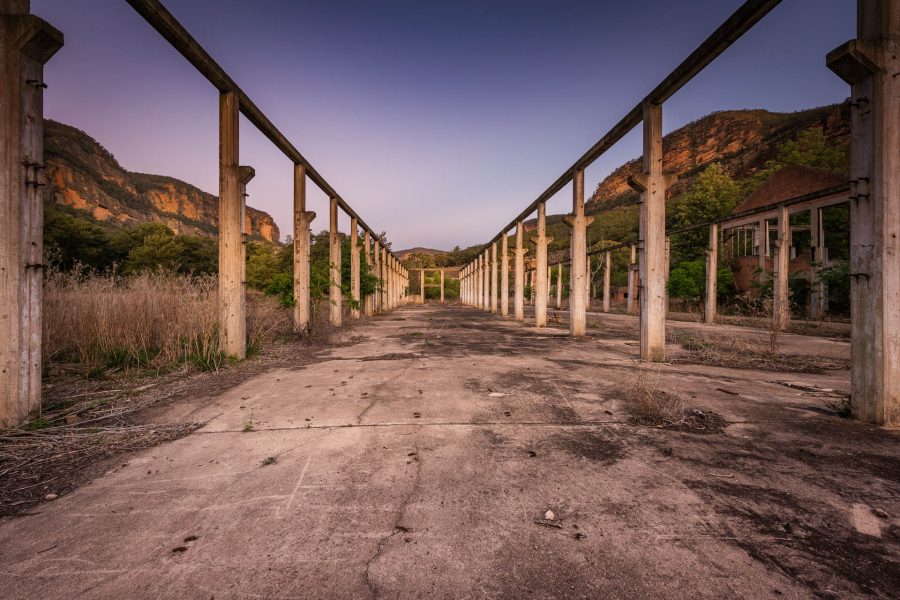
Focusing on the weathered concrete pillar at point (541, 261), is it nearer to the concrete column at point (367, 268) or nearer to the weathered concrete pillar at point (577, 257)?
the weathered concrete pillar at point (577, 257)

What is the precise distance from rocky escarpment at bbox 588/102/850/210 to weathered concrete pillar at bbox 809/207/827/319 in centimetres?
6545

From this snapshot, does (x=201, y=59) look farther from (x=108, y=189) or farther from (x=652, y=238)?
(x=108, y=189)

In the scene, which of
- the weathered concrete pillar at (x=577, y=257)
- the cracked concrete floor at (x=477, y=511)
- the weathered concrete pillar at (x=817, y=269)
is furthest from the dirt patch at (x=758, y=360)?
the weathered concrete pillar at (x=817, y=269)

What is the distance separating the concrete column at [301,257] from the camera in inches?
311

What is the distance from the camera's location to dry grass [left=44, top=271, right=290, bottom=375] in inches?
179

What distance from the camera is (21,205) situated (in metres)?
2.63

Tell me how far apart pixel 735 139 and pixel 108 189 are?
15377 cm

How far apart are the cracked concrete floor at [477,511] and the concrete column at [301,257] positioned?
16.9ft

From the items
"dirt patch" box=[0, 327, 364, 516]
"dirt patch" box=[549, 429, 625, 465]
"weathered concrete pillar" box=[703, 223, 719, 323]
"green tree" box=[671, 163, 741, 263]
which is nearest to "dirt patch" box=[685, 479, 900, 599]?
"dirt patch" box=[549, 429, 625, 465]

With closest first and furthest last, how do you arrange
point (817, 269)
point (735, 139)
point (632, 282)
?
1. point (817, 269)
2. point (632, 282)
3. point (735, 139)

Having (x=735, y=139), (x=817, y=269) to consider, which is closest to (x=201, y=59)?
(x=817, y=269)

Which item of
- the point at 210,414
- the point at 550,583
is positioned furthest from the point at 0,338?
the point at 550,583

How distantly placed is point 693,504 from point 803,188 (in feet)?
94.5

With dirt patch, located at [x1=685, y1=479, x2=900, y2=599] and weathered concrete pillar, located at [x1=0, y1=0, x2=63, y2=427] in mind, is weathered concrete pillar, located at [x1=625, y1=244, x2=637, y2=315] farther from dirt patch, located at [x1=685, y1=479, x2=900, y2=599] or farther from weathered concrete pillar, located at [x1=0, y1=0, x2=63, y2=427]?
weathered concrete pillar, located at [x1=0, y1=0, x2=63, y2=427]
